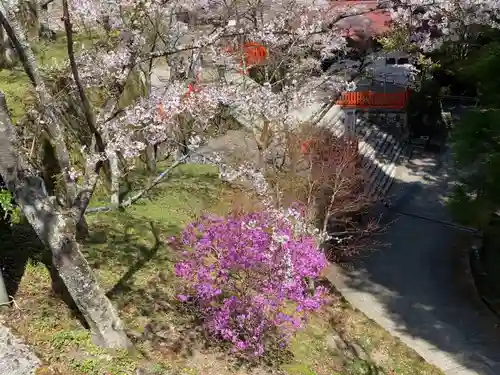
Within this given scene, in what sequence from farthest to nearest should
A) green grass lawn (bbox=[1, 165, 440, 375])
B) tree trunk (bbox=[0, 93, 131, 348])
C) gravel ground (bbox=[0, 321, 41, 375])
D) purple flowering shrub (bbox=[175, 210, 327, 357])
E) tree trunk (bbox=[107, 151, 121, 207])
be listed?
tree trunk (bbox=[107, 151, 121, 207])
purple flowering shrub (bbox=[175, 210, 327, 357])
green grass lawn (bbox=[1, 165, 440, 375])
gravel ground (bbox=[0, 321, 41, 375])
tree trunk (bbox=[0, 93, 131, 348])

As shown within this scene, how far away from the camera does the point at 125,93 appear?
13.7 meters

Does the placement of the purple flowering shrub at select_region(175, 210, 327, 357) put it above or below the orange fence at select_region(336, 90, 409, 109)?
above

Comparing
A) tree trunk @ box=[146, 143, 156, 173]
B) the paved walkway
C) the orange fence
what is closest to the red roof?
the orange fence

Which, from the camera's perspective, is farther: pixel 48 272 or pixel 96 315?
pixel 48 272

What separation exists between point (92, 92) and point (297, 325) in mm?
7774

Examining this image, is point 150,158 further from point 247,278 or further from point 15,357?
point 15,357

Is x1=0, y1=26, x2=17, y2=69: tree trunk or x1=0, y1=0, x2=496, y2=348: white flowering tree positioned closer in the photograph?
x1=0, y1=0, x2=496, y2=348: white flowering tree

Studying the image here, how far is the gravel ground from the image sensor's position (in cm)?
615

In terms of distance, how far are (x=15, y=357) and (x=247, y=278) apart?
11.6ft

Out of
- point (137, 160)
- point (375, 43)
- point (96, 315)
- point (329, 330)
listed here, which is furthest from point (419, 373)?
point (375, 43)

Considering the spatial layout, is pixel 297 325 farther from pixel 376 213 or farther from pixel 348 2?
pixel 348 2

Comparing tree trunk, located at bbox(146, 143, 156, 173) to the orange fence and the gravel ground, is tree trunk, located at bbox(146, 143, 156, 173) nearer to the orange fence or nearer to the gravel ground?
the gravel ground

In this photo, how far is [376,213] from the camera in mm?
18438

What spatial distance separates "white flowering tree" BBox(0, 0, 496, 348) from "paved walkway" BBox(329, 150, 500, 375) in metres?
5.40
